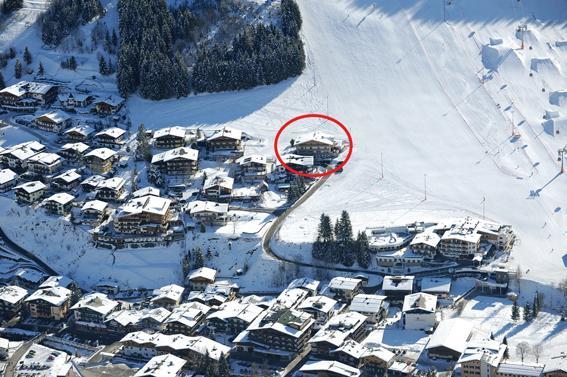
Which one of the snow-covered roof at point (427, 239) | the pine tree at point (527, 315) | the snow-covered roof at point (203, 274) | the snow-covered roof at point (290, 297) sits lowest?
the snow-covered roof at point (203, 274)

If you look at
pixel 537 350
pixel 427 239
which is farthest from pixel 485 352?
pixel 427 239

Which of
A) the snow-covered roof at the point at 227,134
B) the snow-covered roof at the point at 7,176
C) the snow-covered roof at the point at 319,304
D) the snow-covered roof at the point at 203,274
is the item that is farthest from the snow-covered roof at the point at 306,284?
the snow-covered roof at the point at 7,176

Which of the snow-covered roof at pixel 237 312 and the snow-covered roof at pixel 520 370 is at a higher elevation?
the snow-covered roof at pixel 520 370

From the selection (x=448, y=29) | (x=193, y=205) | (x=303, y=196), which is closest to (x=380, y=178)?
(x=303, y=196)

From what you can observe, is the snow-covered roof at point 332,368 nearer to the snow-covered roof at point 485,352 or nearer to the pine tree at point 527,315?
the snow-covered roof at point 485,352

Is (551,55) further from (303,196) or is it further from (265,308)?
(265,308)

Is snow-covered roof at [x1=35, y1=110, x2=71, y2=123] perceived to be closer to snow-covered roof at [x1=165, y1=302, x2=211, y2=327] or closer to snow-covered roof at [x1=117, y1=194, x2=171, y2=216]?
snow-covered roof at [x1=117, y1=194, x2=171, y2=216]

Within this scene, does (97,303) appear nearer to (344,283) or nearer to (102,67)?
(344,283)
